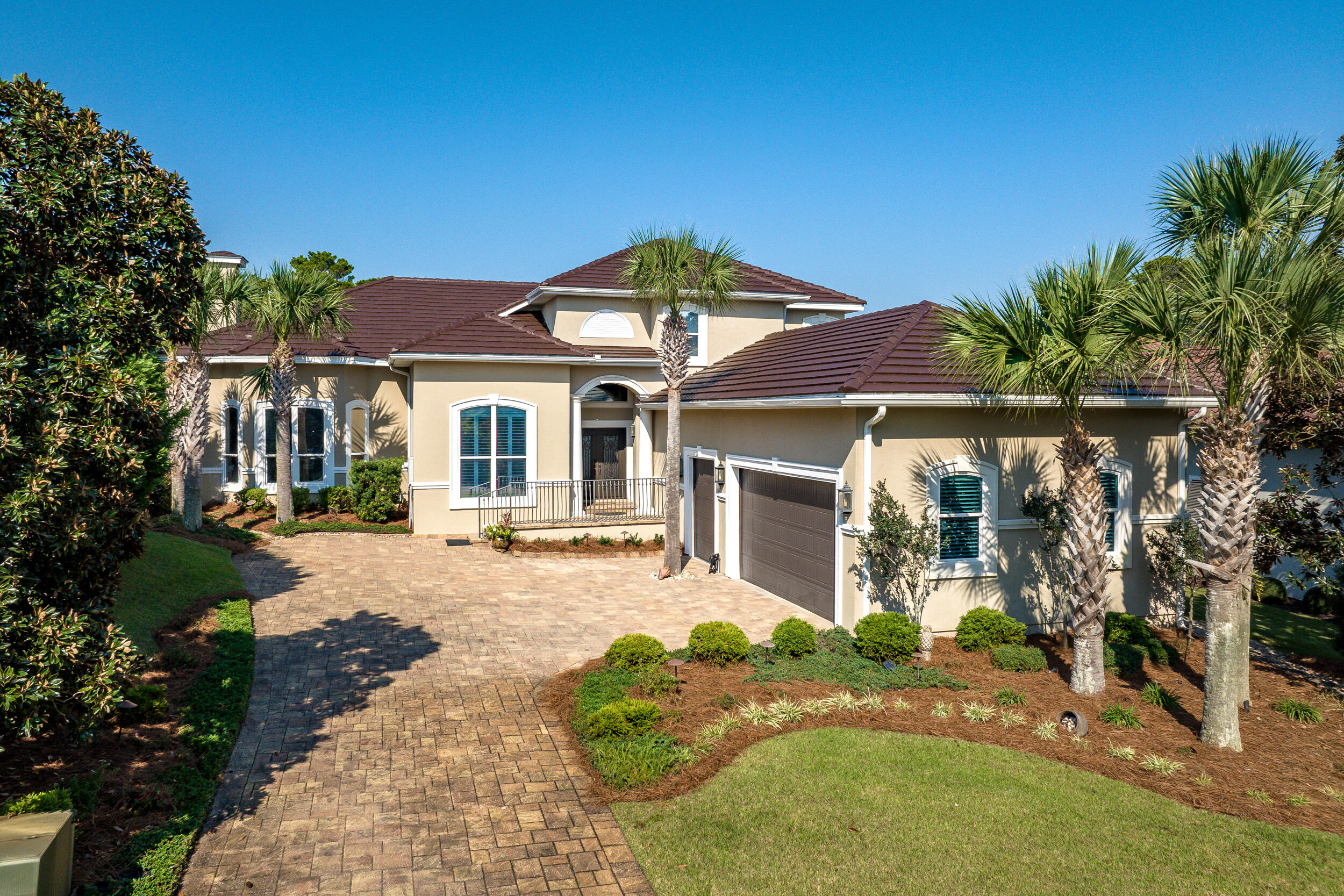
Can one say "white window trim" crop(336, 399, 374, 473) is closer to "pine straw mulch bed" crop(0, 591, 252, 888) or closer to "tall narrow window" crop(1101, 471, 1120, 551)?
"pine straw mulch bed" crop(0, 591, 252, 888)

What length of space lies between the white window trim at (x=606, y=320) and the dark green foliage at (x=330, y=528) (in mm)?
6818

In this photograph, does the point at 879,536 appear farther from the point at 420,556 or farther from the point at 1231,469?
the point at 420,556

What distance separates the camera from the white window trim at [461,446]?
20.0 meters

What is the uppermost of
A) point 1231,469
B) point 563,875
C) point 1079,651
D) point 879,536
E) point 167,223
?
point 167,223

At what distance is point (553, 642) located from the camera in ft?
38.5

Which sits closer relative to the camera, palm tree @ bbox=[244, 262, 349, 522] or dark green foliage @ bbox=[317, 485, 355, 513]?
palm tree @ bbox=[244, 262, 349, 522]

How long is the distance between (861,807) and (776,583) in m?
8.06

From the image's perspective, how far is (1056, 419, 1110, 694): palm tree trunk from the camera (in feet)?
30.3

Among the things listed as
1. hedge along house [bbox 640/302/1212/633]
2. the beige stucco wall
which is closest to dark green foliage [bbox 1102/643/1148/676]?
hedge along house [bbox 640/302/1212/633]

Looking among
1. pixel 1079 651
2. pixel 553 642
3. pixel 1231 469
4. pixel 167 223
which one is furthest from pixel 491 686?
pixel 1231 469

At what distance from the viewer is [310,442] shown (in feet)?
75.2

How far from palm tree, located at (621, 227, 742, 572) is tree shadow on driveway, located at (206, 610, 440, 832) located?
586cm

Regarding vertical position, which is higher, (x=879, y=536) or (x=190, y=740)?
(x=879, y=536)

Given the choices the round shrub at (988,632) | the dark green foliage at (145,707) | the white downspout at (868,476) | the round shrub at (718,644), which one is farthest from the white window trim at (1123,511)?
the dark green foliage at (145,707)
